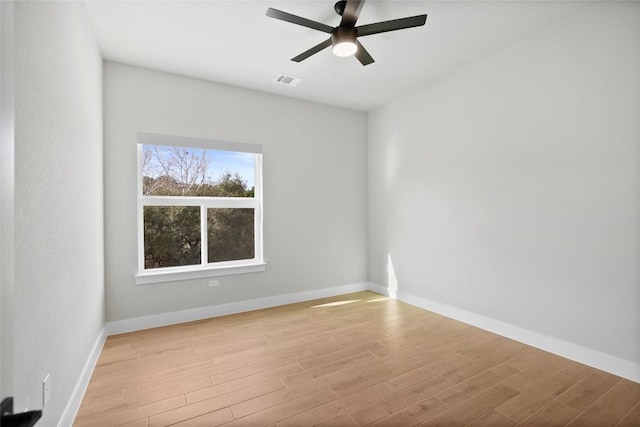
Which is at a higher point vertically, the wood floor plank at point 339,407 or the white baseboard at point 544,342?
the white baseboard at point 544,342

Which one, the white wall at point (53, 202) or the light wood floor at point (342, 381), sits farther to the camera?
the light wood floor at point (342, 381)

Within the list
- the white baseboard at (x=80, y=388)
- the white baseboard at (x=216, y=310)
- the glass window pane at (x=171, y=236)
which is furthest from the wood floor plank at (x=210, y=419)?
the glass window pane at (x=171, y=236)

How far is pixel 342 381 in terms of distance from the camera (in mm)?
2301

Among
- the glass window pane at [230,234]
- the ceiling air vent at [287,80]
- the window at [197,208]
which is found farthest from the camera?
the glass window pane at [230,234]

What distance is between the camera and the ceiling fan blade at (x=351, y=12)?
7.10 feet

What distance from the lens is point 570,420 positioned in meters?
Answer: 1.87

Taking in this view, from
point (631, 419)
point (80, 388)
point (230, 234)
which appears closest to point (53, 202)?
point (80, 388)

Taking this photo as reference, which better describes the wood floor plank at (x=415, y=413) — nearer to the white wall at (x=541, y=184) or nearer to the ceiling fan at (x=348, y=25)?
the white wall at (x=541, y=184)

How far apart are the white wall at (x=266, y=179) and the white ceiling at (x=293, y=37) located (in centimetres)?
29

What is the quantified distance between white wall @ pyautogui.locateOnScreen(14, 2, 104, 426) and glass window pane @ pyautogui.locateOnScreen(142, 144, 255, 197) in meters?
0.91

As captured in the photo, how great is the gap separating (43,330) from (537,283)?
11.6 ft

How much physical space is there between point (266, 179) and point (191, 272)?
1.44m

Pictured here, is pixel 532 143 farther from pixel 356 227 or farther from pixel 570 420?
pixel 356 227

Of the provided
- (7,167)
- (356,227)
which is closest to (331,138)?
(356,227)
